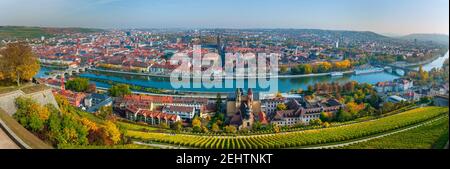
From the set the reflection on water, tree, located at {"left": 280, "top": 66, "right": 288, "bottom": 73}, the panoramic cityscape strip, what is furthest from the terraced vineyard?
tree, located at {"left": 280, "top": 66, "right": 288, "bottom": 73}

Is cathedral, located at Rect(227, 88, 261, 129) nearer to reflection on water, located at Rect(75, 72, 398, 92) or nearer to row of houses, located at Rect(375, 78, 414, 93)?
reflection on water, located at Rect(75, 72, 398, 92)

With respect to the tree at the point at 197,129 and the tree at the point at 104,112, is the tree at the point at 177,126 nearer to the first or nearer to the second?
the tree at the point at 197,129

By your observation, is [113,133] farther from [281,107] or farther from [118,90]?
[281,107]

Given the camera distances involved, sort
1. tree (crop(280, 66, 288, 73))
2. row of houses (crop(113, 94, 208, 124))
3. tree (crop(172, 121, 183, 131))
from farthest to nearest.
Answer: tree (crop(280, 66, 288, 73)) → row of houses (crop(113, 94, 208, 124)) → tree (crop(172, 121, 183, 131))
